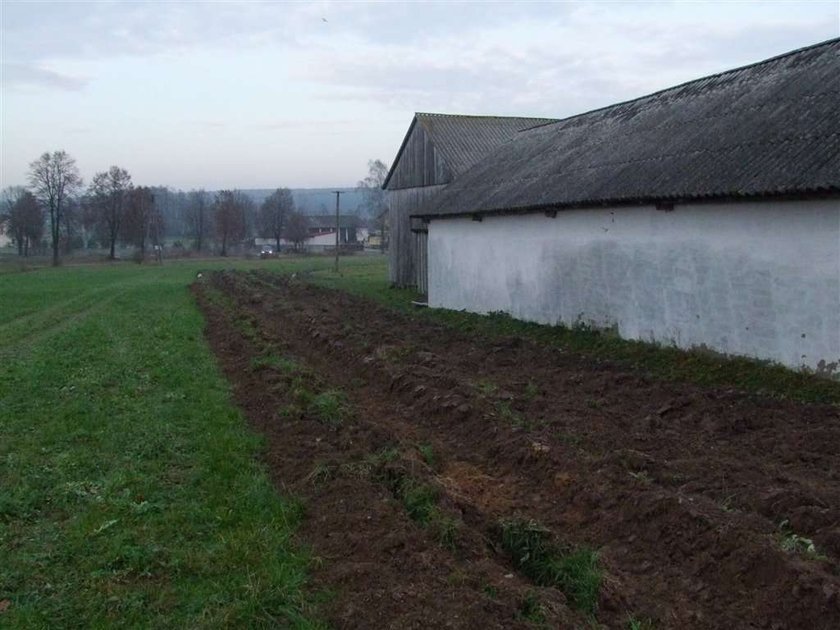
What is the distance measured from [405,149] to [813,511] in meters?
27.4

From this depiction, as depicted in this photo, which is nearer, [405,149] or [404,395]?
[404,395]

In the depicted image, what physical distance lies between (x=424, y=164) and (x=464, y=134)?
1.95 m

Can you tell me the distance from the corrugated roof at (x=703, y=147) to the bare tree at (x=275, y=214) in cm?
9099

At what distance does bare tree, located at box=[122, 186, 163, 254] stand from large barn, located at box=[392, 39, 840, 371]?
72.2m

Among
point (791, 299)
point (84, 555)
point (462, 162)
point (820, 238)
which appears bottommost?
point (84, 555)

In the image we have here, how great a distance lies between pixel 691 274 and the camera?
1308 centimetres

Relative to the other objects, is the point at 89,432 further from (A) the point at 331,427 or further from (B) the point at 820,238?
(B) the point at 820,238

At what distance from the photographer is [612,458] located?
7430 mm

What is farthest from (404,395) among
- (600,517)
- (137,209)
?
(137,209)

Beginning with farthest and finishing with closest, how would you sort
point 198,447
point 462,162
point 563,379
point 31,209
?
Answer: 1. point 31,209
2. point 462,162
3. point 563,379
4. point 198,447

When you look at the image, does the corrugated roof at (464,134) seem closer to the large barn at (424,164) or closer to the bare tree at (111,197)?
the large barn at (424,164)

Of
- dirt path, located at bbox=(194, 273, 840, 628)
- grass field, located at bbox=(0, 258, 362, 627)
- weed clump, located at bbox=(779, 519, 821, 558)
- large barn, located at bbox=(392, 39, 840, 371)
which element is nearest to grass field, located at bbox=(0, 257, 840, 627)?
grass field, located at bbox=(0, 258, 362, 627)

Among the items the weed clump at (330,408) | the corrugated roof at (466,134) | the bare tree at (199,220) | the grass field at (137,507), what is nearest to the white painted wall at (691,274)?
the weed clump at (330,408)

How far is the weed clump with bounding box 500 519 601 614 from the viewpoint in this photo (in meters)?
5.03
